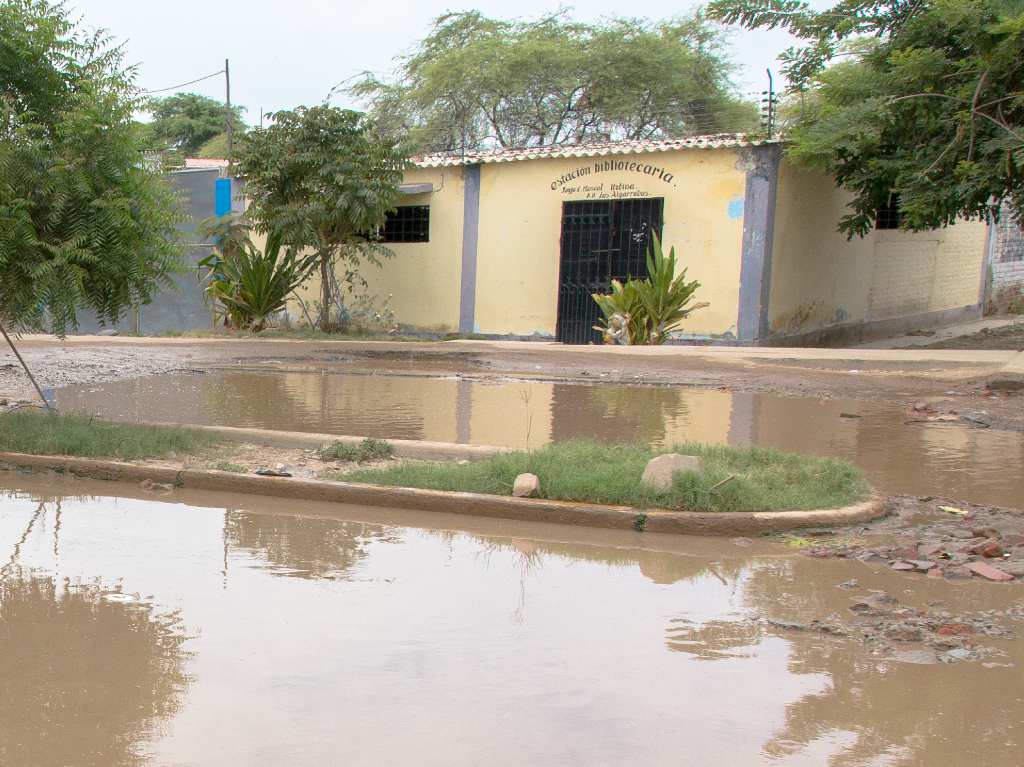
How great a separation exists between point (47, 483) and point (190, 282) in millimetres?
18514

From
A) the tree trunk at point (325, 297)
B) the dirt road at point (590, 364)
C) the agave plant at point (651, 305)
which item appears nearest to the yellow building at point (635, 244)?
the agave plant at point (651, 305)

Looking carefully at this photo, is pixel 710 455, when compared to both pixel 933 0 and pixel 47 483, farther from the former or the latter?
pixel 933 0

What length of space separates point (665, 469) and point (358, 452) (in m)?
2.29

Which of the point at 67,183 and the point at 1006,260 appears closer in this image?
the point at 67,183

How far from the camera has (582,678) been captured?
11.5ft

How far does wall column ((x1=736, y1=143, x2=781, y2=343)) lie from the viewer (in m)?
17.8

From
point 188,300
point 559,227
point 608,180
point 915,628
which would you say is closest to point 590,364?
point 608,180

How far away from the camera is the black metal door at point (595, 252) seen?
63.1 ft

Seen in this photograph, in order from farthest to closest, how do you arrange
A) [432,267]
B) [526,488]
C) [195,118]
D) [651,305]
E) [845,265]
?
1. [195,118]
2. [432,267]
3. [845,265]
4. [651,305]
5. [526,488]

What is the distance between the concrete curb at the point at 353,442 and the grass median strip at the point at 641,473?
515 mm

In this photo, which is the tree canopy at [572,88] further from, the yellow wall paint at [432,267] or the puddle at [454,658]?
the puddle at [454,658]

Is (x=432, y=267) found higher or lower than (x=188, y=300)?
higher

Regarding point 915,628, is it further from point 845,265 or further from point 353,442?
point 845,265

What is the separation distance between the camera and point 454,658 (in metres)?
3.68
